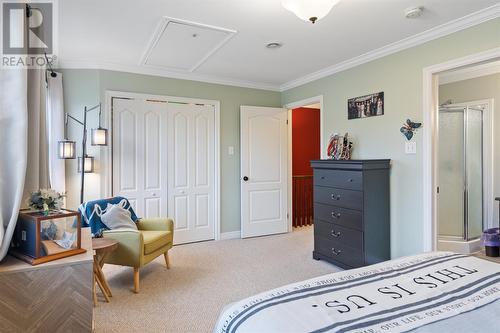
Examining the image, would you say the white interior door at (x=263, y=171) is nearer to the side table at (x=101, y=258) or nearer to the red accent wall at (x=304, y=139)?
the red accent wall at (x=304, y=139)

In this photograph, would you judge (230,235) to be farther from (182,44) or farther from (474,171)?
(474,171)

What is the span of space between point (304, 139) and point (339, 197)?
9.60ft

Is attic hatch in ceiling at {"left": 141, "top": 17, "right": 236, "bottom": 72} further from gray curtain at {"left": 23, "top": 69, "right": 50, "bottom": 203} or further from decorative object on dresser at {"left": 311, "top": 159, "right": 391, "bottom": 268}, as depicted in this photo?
decorative object on dresser at {"left": 311, "top": 159, "right": 391, "bottom": 268}

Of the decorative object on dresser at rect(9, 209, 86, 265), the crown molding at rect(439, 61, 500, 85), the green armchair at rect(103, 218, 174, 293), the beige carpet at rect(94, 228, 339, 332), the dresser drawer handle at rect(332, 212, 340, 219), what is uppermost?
the crown molding at rect(439, 61, 500, 85)

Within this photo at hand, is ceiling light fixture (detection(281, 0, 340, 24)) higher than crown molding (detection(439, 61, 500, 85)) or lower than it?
lower

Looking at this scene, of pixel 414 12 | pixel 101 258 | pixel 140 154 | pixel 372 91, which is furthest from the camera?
pixel 140 154

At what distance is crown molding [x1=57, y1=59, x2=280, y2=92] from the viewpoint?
3.79 meters

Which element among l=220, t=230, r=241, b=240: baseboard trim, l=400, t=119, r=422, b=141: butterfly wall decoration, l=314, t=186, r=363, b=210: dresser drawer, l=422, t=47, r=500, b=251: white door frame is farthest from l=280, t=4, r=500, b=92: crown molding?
l=220, t=230, r=241, b=240: baseboard trim

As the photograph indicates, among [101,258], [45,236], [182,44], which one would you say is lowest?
[101,258]

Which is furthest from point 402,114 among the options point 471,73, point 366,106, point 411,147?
point 471,73

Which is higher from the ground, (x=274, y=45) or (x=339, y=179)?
(x=274, y=45)

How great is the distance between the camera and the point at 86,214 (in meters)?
2.99

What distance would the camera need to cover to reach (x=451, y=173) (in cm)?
396

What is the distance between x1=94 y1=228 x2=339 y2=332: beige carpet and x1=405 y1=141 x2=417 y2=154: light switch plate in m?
1.51
